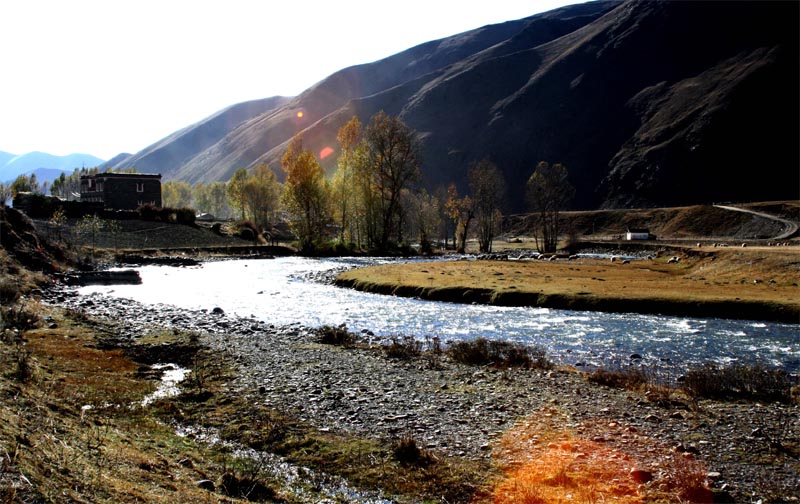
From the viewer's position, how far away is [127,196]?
410 ft

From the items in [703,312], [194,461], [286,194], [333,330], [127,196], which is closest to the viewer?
[194,461]

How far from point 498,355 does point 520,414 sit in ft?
22.6

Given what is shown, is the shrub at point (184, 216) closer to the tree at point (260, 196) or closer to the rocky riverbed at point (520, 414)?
the tree at point (260, 196)

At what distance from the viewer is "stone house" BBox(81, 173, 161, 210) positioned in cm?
12344

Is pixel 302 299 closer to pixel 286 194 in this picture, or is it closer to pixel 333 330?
pixel 333 330

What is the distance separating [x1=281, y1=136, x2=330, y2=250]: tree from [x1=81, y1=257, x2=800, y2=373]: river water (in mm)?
45345

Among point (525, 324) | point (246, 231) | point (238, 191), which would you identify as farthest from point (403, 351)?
point (238, 191)

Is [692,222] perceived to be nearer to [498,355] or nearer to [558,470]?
[498,355]

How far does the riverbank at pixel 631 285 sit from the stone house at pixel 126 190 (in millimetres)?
92687

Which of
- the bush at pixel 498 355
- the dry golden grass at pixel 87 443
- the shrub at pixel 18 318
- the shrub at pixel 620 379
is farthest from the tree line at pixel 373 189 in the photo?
the dry golden grass at pixel 87 443

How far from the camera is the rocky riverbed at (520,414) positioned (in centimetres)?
1037

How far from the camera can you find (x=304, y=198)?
89188 mm

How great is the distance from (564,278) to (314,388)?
1373 inches

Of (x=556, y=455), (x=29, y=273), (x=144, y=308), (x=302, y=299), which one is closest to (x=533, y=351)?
(x=556, y=455)
